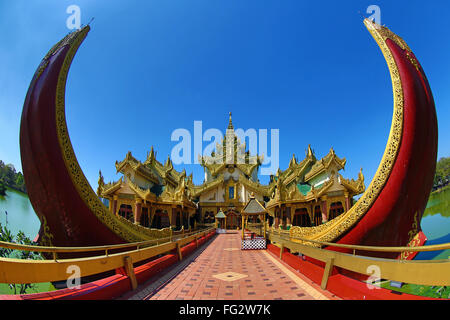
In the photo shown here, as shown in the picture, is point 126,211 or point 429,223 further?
point 126,211

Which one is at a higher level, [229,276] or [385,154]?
[385,154]

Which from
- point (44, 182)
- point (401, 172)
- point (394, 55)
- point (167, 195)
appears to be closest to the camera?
point (44, 182)

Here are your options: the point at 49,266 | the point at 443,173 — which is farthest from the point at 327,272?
the point at 443,173

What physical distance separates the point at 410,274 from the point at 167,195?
21.1 m

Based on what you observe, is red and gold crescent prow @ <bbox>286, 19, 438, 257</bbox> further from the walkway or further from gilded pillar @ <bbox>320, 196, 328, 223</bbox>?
gilded pillar @ <bbox>320, 196, 328, 223</bbox>

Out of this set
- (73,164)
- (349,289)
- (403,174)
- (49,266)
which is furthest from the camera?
(403,174)

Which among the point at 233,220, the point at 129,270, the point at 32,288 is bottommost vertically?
the point at 233,220

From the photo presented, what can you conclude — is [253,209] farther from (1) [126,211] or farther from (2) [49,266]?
(1) [126,211]

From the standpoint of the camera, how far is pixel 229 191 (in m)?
30.2

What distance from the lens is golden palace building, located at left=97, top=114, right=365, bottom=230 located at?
16875 mm

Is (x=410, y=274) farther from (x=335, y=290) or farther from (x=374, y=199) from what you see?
(x=374, y=199)

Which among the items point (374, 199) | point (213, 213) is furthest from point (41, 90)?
point (213, 213)

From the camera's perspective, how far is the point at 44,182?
15.6 feet

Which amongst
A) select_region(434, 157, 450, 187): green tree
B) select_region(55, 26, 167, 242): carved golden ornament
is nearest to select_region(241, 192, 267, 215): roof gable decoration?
select_region(55, 26, 167, 242): carved golden ornament
